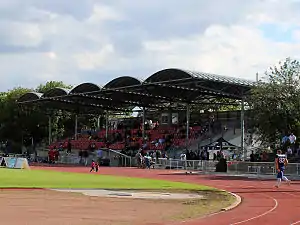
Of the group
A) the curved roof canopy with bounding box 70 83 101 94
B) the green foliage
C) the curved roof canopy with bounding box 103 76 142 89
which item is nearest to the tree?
the curved roof canopy with bounding box 103 76 142 89

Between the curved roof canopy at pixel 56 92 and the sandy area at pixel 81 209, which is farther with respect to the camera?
the curved roof canopy at pixel 56 92

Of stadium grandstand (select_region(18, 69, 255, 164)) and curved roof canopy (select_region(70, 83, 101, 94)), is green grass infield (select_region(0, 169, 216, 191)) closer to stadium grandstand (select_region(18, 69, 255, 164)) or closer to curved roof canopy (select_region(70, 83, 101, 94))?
stadium grandstand (select_region(18, 69, 255, 164))

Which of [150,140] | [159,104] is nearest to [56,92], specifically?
[159,104]

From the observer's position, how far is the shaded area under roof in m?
51.1

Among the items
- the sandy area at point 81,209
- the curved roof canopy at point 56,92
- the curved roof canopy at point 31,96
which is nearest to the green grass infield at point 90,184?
the sandy area at point 81,209

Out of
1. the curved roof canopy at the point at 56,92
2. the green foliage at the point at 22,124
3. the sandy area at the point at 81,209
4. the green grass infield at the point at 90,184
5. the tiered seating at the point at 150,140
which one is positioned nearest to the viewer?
the sandy area at the point at 81,209

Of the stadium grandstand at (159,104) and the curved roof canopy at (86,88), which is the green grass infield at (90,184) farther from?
the curved roof canopy at (86,88)

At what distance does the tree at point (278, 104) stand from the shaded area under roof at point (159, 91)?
17.4ft

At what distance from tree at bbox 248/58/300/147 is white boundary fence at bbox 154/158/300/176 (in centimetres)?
485

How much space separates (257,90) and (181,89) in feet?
36.7

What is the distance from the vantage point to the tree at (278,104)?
1738 inches

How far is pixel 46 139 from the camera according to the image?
93062mm

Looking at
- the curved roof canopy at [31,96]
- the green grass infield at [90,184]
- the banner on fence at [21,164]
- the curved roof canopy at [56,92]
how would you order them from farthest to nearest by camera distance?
the curved roof canopy at [31,96]
the curved roof canopy at [56,92]
the banner on fence at [21,164]
the green grass infield at [90,184]

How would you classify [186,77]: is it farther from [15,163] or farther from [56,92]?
[56,92]
